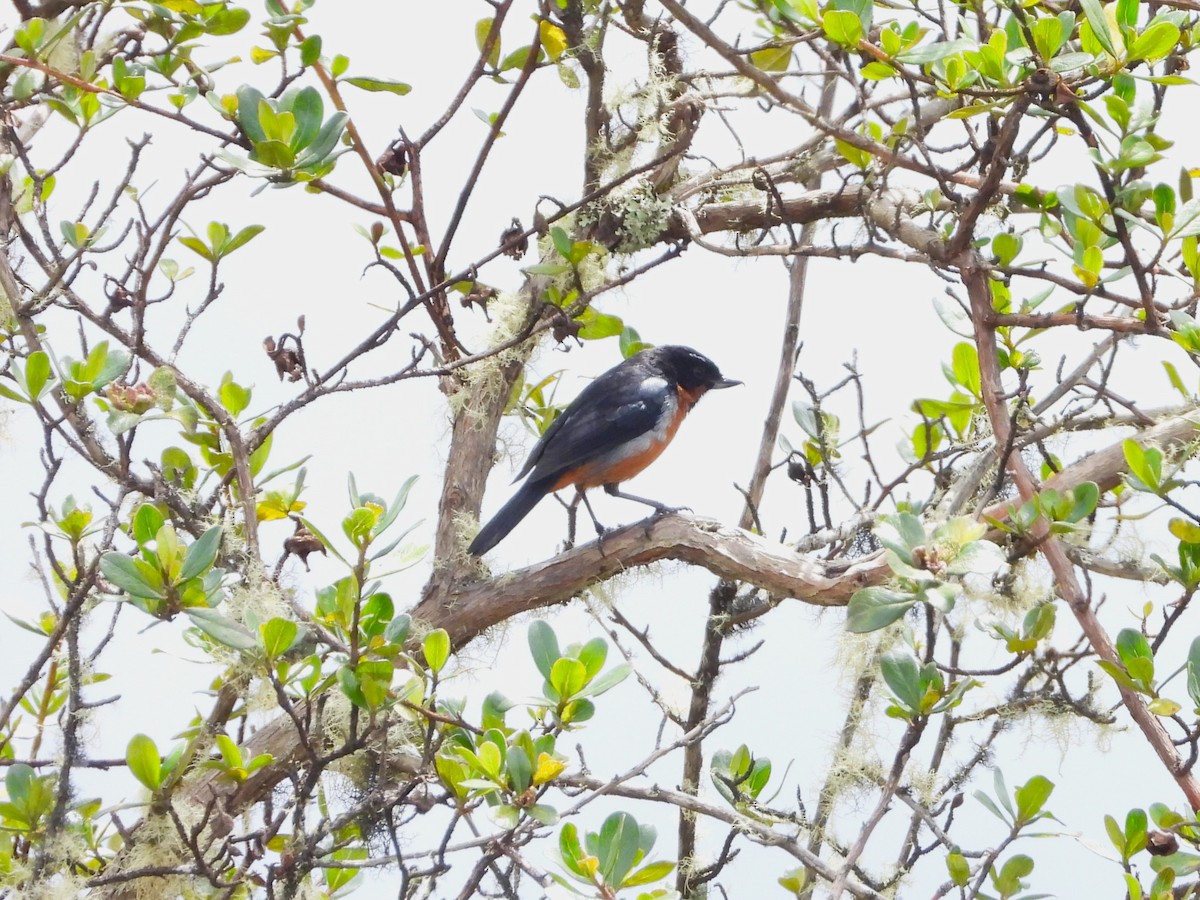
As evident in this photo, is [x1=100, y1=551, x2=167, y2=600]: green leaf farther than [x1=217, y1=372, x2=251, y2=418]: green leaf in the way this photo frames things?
No

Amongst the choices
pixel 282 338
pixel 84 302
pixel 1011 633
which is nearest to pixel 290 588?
pixel 282 338

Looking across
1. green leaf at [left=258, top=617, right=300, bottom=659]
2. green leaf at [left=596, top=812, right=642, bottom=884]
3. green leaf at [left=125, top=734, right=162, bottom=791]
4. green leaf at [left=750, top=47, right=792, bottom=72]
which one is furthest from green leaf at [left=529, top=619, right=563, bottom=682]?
green leaf at [left=750, top=47, right=792, bottom=72]

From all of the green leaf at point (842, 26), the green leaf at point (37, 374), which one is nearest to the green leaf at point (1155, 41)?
the green leaf at point (842, 26)

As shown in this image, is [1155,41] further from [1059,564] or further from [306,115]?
[306,115]

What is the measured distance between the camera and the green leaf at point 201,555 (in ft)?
4.88

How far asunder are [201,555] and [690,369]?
2.23 meters

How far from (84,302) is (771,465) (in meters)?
1.70

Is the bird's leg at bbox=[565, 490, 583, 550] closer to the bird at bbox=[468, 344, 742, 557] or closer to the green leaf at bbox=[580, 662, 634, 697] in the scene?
the bird at bbox=[468, 344, 742, 557]

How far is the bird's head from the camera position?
3.51m

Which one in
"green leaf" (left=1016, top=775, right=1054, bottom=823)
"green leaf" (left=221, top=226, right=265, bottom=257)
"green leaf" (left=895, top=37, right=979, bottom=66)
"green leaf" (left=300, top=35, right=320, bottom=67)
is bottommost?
"green leaf" (left=1016, top=775, right=1054, bottom=823)

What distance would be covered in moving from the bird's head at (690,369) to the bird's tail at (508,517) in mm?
684

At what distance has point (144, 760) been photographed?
1.73m

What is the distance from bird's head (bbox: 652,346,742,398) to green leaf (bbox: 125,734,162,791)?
2059 millimetres

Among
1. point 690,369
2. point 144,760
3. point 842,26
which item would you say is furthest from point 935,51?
point 690,369
